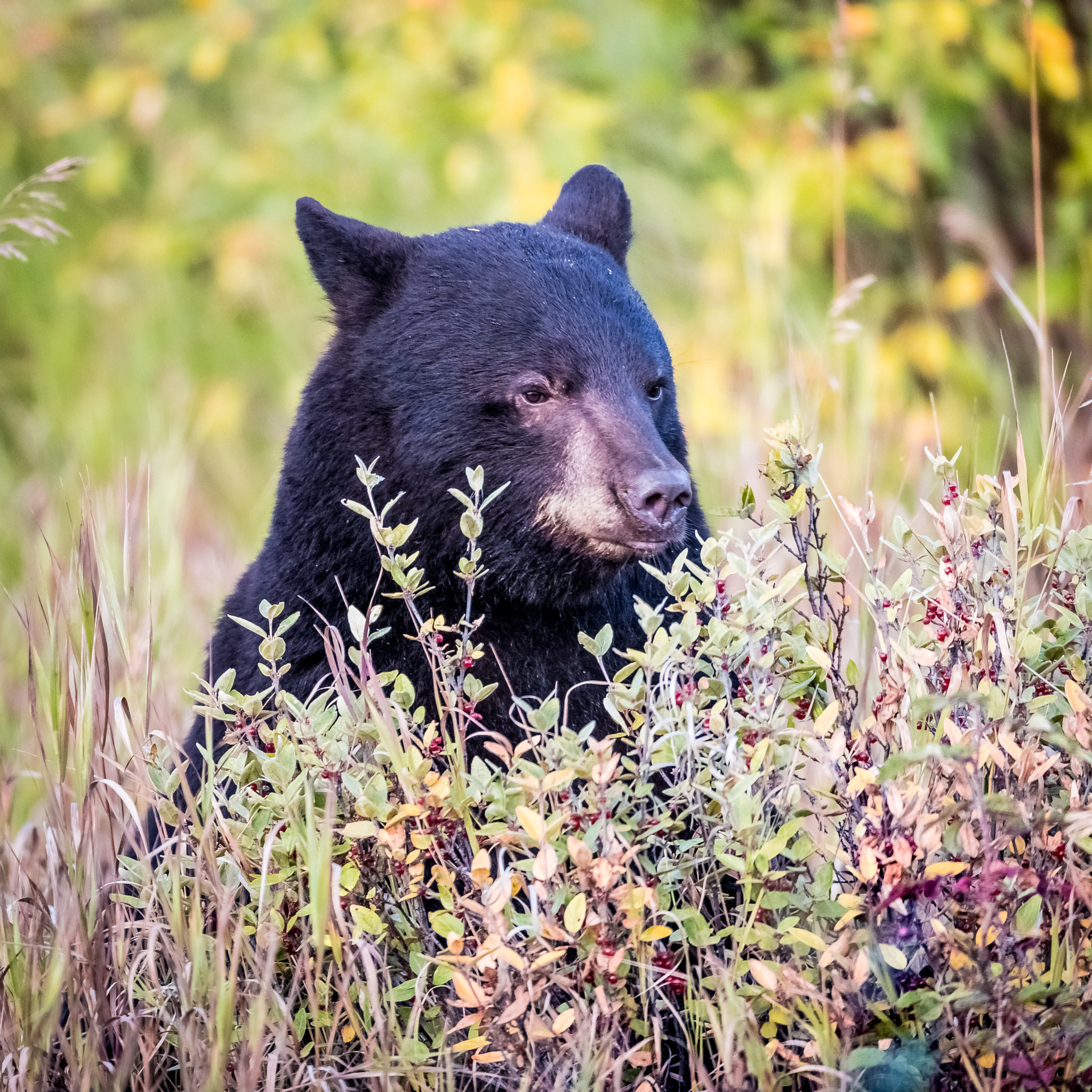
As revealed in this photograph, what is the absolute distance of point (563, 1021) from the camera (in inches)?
66.5

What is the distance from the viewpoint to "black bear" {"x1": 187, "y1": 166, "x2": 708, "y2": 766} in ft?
7.73

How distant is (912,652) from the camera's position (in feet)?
6.12

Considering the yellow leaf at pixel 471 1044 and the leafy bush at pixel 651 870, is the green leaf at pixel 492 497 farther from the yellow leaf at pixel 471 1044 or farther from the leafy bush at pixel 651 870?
A: the yellow leaf at pixel 471 1044

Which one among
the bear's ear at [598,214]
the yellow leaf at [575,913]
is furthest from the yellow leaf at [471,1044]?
the bear's ear at [598,214]

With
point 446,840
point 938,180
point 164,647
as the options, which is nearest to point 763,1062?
point 446,840

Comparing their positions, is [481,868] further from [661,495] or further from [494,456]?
[494,456]

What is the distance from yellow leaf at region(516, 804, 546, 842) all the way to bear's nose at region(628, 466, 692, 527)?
2.47 feet

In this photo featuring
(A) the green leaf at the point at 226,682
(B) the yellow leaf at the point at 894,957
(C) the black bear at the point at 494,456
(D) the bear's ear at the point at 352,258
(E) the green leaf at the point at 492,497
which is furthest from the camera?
(D) the bear's ear at the point at 352,258

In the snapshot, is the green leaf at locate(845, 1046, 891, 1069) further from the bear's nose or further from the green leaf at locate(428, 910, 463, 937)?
the bear's nose

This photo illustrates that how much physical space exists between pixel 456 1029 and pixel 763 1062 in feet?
1.38

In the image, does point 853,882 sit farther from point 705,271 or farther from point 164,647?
point 705,271

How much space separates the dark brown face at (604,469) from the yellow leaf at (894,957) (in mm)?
876

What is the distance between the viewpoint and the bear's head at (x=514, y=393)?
2363 millimetres

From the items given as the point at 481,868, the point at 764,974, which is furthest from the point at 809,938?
the point at 481,868
